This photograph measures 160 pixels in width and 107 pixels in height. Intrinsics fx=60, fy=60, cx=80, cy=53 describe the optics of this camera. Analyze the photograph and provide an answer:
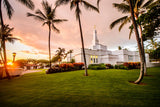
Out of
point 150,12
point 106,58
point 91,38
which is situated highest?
point 91,38

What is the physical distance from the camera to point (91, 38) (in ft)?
88.2

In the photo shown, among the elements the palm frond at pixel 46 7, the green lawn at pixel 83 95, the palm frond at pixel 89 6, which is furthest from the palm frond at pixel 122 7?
the palm frond at pixel 46 7

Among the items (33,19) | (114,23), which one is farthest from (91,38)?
(33,19)

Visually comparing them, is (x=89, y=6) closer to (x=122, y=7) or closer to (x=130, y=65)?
(x=122, y=7)

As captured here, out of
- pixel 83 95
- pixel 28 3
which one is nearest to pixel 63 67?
pixel 83 95

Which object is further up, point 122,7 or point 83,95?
point 122,7

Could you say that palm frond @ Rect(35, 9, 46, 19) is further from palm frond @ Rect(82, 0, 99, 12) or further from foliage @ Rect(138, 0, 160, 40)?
foliage @ Rect(138, 0, 160, 40)

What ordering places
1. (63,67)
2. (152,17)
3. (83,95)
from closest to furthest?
(83,95) → (152,17) → (63,67)

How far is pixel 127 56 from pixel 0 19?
30899 millimetres

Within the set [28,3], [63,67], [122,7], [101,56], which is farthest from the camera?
[101,56]

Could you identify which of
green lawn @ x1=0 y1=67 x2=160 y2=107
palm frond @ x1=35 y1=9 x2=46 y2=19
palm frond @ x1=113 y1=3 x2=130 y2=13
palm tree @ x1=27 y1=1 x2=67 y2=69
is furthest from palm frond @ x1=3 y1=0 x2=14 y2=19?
palm frond @ x1=113 y1=3 x2=130 y2=13

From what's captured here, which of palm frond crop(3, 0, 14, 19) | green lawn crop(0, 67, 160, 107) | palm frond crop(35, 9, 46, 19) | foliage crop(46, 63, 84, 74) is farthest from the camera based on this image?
foliage crop(46, 63, 84, 74)

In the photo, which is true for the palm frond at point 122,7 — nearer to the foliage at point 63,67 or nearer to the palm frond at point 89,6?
the palm frond at point 89,6

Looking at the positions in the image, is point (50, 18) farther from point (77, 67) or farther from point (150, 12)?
point (150, 12)
